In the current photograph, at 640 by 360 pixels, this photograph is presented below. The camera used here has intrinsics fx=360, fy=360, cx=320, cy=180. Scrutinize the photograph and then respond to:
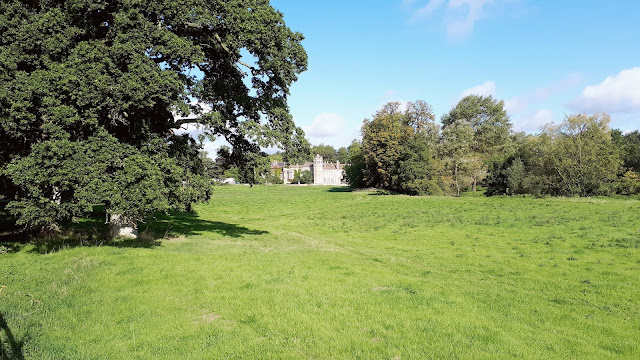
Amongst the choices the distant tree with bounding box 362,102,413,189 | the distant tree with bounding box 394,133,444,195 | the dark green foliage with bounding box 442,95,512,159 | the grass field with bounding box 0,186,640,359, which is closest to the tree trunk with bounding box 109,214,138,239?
the grass field with bounding box 0,186,640,359

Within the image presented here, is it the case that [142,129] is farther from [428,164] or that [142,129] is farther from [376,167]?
[376,167]

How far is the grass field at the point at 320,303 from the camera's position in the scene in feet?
20.4

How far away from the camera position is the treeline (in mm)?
43562

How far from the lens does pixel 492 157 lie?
6156 centimetres

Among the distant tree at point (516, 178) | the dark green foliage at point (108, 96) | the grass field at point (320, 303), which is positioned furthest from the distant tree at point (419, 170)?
the dark green foliage at point (108, 96)

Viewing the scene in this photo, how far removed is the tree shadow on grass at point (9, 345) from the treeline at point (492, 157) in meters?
51.2

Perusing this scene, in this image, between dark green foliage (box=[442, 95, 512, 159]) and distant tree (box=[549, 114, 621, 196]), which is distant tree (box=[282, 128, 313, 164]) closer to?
distant tree (box=[549, 114, 621, 196])

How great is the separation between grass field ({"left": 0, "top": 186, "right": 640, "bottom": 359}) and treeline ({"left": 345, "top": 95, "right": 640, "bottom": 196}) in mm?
31376

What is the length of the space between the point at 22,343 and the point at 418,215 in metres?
29.6

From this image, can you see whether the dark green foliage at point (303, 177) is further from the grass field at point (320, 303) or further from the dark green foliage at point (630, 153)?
the grass field at point (320, 303)

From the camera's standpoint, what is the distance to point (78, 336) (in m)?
6.73

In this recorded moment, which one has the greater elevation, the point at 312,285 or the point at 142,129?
the point at 142,129

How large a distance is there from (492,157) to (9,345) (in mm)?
65768

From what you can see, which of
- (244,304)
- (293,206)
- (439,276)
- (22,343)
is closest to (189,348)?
(244,304)
